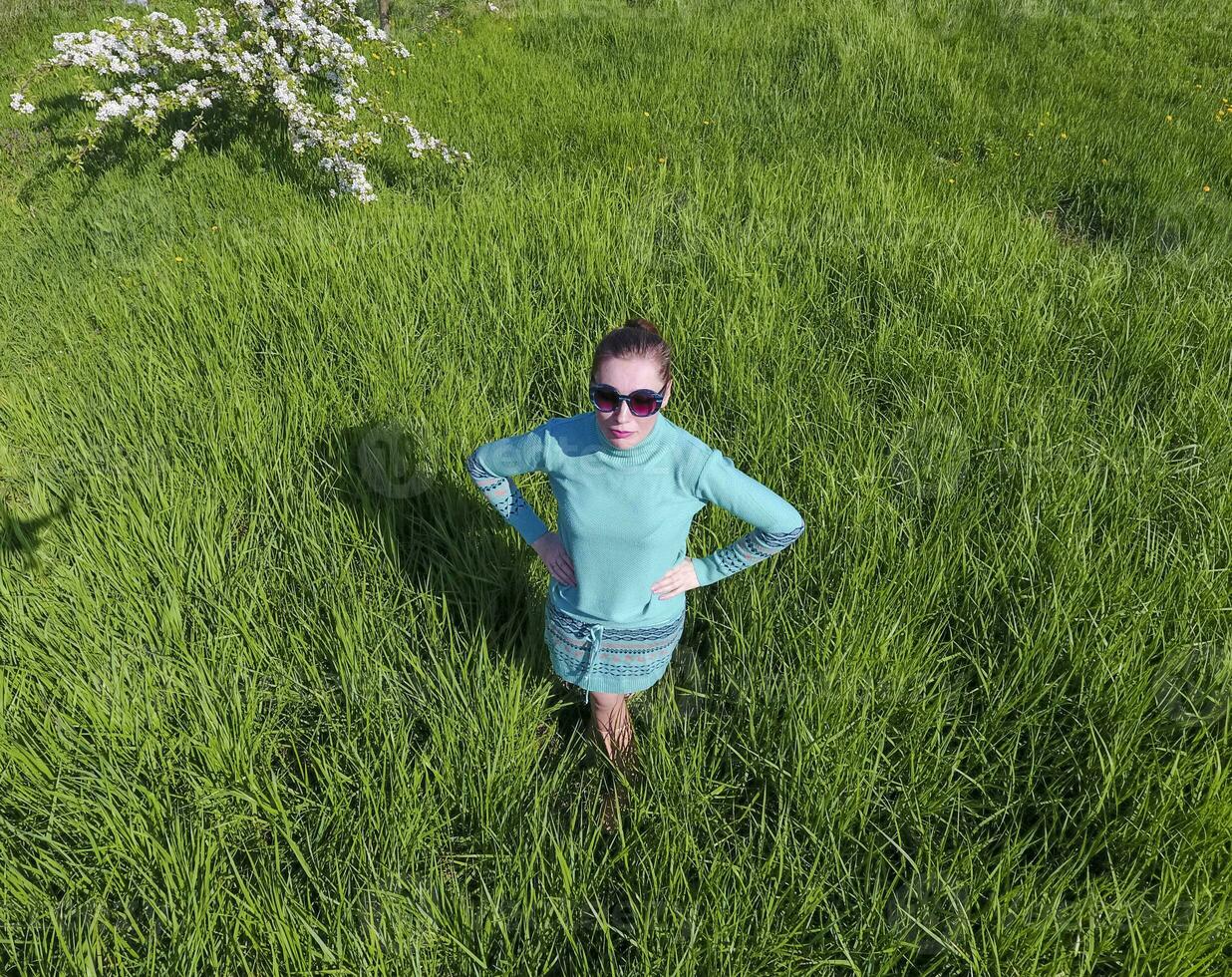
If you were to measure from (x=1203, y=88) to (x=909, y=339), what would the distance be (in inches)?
179

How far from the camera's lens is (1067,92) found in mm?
5234

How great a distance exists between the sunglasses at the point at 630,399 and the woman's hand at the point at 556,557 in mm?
396

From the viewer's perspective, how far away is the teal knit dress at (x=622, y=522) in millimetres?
1329

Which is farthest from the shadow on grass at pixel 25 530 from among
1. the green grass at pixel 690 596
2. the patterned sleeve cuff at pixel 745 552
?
the patterned sleeve cuff at pixel 745 552

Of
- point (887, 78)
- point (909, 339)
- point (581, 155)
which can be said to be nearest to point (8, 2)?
point (581, 155)

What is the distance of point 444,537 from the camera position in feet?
7.02

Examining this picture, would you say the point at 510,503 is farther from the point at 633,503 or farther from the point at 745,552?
the point at 745,552

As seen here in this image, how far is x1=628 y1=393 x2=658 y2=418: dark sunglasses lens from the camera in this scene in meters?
1.20

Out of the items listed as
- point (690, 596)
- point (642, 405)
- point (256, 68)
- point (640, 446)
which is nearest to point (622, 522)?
point (640, 446)

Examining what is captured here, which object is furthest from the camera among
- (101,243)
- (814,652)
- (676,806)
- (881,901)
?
(101,243)

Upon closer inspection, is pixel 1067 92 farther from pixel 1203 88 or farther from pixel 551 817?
pixel 551 817

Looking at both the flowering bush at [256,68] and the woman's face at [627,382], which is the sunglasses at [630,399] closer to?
the woman's face at [627,382]

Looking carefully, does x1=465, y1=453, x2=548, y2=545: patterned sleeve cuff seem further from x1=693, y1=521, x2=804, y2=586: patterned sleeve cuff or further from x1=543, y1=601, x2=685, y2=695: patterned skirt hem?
x1=693, y1=521, x2=804, y2=586: patterned sleeve cuff

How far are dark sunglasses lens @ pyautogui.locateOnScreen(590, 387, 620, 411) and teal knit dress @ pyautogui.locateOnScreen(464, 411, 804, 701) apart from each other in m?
0.11
